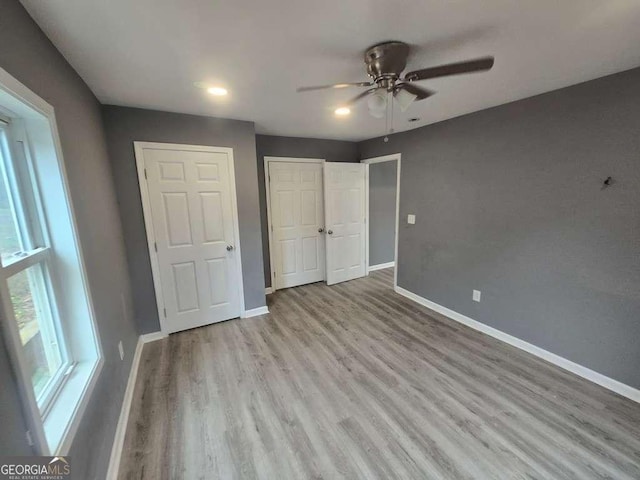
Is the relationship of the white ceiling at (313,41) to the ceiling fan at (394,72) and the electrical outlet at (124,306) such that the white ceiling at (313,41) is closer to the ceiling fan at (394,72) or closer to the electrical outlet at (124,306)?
the ceiling fan at (394,72)

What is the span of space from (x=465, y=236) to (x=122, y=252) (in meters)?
3.50

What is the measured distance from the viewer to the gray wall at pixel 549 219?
191 cm

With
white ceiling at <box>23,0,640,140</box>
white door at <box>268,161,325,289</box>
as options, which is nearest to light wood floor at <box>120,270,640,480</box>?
white door at <box>268,161,325,289</box>

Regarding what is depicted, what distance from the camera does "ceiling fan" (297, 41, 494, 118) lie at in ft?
4.41

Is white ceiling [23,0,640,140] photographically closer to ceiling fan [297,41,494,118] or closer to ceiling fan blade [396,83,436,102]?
ceiling fan [297,41,494,118]

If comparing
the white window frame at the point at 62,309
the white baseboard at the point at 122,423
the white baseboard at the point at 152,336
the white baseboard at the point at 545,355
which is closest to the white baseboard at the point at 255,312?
the white baseboard at the point at 152,336

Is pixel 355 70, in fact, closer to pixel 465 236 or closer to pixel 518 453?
pixel 465 236

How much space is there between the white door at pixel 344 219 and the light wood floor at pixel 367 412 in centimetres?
164

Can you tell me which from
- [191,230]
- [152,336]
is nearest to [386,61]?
[191,230]

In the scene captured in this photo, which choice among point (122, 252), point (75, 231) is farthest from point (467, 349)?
point (122, 252)

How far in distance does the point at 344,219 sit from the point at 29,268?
361 cm

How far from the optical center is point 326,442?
165 cm

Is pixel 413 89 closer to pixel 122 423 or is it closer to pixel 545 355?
pixel 545 355

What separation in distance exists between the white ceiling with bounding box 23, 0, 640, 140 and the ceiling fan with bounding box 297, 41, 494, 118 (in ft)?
0.19
